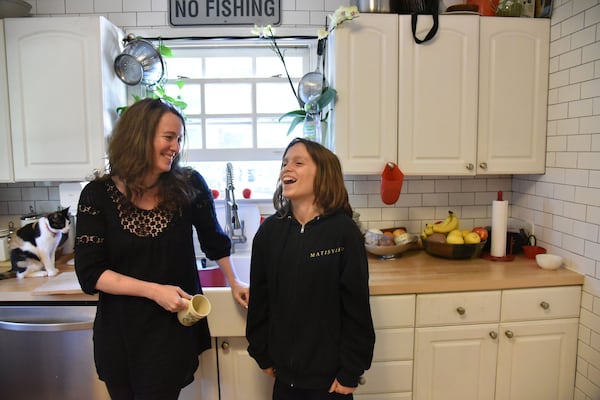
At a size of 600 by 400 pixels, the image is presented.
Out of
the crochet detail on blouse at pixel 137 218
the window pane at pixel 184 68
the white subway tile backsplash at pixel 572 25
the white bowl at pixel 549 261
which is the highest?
the white subway tile backsplash at pixel 572 25

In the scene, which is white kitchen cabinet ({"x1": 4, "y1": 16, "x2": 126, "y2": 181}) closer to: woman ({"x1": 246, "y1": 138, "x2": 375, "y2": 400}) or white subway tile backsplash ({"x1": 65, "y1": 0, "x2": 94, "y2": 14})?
white subway tile backsplash ({"x1": 65, "y1": 0, "x2": 94, "y2": 14})

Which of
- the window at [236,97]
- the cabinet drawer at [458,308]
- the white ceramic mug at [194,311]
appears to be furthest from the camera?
the window at [236,97]

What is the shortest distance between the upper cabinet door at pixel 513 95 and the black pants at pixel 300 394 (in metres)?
1.30

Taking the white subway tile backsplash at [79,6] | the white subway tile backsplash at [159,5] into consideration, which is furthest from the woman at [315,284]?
the white subway tile backsplash at [79,6]

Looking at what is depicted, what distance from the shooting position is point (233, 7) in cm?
220

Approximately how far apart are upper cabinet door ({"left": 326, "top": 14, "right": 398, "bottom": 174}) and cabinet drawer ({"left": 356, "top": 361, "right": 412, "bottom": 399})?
2.84 feet

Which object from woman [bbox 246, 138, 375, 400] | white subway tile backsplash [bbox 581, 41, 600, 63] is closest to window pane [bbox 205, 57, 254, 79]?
woman [bbox 246, 138, 375, 400]

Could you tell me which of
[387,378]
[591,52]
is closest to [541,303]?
[387,378]

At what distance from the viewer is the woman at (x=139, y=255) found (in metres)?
1.22

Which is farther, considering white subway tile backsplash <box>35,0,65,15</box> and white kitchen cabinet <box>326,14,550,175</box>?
white subway tile backsplash <box>35,0,65,15</box>

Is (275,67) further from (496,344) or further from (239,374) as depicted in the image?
(496,344)

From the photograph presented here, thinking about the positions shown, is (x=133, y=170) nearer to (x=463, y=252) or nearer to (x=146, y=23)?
(x=146, y=23)

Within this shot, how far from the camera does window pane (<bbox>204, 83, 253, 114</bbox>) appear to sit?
7.69 feet

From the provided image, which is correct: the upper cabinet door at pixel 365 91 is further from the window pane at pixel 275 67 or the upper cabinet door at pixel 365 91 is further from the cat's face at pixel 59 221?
the cat's face at pixel 59 221
